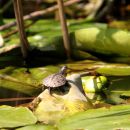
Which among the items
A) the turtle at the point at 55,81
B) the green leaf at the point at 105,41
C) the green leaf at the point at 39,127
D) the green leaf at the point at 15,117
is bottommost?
the green leaf at the point at 39,127

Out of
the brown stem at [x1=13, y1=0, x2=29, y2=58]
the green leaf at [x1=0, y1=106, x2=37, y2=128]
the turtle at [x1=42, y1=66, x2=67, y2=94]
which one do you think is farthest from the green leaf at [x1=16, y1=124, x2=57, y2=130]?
the brown stem at [x1=13, y1=0, x2=29, y2=58]

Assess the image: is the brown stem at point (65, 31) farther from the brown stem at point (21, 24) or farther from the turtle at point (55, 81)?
the turtle at point (55, 81)

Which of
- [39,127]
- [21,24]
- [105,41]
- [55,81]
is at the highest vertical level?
[21,24]

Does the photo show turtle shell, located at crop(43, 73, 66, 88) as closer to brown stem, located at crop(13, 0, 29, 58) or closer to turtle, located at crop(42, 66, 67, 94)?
turtle, located at crop(42, 66, 67, 94)

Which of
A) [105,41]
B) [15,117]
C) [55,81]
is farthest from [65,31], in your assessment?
[15,117]

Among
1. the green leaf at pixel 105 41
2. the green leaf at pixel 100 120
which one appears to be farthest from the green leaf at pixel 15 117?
the green leaf at pixel 105 41

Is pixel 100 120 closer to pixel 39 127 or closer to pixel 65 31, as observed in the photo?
pixel 39 127
